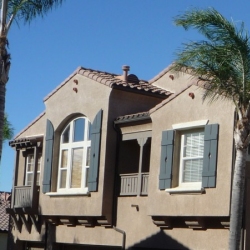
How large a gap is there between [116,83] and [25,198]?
6.71 m

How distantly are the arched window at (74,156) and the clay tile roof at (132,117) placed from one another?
5.35 ft

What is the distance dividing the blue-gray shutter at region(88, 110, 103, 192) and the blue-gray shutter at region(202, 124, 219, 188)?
505cm

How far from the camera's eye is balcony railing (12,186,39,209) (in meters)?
29.4

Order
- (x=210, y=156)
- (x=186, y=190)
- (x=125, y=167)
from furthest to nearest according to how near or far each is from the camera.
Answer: (x=125, y=167) → (x=186, y=190) → (x=210, y=156)

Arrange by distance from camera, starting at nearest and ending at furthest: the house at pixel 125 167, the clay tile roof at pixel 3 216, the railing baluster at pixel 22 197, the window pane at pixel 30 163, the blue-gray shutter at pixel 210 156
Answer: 1. the blue-gray shutter at pixel 210 156
2. the house at pixel 125 167
3. the railing baluster at pixel 22 197
4. the window pane at pixel 30 163
5. the clay tile roof at pixel 3 216

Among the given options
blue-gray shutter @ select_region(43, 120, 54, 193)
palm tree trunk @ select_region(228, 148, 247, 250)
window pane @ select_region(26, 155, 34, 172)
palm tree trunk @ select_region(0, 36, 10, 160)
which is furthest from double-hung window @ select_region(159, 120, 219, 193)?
window pane @ select_region(26, 155, 34, 172)

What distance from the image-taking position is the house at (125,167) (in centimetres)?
2238

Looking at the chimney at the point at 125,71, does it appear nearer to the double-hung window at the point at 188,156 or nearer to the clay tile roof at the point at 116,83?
the clay tile roof at the point at 116,83

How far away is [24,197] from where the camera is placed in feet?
98.4

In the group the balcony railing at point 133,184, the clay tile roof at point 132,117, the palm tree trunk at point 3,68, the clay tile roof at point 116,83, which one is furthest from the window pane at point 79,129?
the palm tree trunk at point 3,68

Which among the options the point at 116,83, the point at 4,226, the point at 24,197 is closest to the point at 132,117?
the point at 116,83

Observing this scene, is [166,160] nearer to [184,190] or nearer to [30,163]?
[184,190]

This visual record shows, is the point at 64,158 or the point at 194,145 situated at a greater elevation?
the point at 194,145

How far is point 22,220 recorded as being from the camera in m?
31.1
